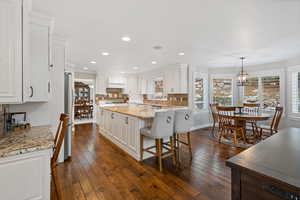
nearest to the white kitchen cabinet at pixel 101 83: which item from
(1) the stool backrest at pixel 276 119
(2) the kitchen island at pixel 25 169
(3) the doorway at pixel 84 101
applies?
(3) the doorway at pixel 84 101

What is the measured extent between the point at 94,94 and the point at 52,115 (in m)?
4.26

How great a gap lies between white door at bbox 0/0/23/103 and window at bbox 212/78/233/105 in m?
5.93

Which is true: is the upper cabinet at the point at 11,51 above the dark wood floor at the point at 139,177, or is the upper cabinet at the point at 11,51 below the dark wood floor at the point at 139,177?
above

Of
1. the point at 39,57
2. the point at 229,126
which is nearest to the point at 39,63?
the point at 39,57

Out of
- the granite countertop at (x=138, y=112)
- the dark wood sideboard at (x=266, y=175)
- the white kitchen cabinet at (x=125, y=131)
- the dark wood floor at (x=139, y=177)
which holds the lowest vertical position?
the dark wood floor at (x=139, y=177)

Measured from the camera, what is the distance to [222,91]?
5859mm

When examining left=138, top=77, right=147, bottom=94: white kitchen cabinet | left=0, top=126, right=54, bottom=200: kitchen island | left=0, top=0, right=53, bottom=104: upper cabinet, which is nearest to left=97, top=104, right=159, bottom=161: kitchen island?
left=0, top=126, right=54, bottom=200: kitchen island

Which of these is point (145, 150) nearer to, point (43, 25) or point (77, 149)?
point (77, 149)

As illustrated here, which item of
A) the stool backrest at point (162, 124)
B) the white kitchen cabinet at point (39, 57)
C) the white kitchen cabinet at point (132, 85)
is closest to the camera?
the white kitchen cabinet at point (39, 57)

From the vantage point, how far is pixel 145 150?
2.77 metres

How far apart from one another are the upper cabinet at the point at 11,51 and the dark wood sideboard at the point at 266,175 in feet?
6.78

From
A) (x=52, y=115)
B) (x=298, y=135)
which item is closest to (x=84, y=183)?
(x=52, y=115)

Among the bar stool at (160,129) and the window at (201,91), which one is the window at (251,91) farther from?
the bar stool at (160,129)

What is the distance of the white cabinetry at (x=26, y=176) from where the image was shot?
1243 mm
